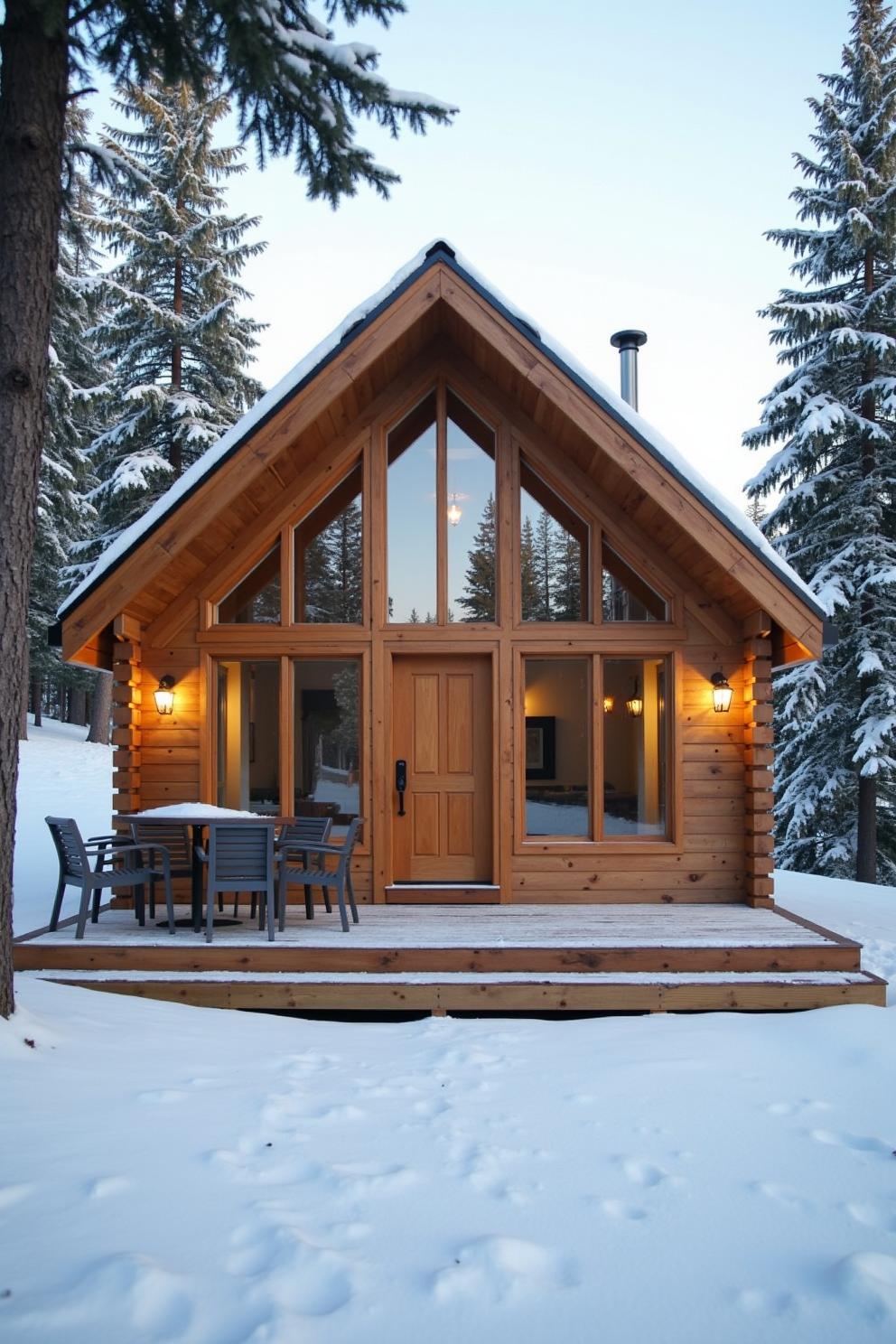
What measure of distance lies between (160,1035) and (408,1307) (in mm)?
2682

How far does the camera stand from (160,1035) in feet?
15.1

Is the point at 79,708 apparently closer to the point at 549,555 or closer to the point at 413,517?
the point at 413,517

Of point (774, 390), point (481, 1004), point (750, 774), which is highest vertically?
point (774, 390)

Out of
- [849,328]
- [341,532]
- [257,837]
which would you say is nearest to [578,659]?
[341,532]

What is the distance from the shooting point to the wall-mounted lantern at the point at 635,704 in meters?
7.79

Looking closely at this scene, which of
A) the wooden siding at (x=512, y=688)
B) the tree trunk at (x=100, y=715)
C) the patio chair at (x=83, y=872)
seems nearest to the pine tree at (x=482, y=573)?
the wooden siding at (x=512, y=688)

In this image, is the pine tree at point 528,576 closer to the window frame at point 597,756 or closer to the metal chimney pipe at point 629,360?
the window frame at point 597,756

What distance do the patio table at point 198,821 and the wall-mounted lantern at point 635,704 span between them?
3096 mm

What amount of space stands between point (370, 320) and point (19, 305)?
2966 mm

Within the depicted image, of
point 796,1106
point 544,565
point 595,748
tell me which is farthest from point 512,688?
point 796,1106

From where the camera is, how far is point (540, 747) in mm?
7758

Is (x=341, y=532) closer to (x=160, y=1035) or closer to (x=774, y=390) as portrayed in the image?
(x=160, y=1035)

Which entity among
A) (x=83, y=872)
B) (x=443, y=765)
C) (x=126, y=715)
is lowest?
(x=83, y=872)

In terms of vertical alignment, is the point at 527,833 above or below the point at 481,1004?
above
